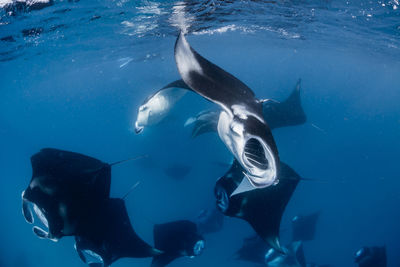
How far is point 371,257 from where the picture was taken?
754 cm

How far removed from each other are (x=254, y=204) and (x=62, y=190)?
3135mm

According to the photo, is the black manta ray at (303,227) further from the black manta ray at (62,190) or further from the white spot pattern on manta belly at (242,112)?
the white spot pattern on manta belly at (242,112)

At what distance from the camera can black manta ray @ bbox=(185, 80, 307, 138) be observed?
7.61 meters

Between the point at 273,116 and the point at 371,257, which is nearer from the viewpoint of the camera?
the point at 371,257

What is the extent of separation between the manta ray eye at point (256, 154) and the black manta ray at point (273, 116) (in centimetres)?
541

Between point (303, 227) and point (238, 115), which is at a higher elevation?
point (238, 115)

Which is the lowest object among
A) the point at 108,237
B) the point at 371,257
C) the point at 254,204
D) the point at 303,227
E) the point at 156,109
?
the point at 303,227

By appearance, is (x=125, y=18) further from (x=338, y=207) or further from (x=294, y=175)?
(x=338, y=207)

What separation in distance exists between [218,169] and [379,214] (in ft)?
64.7

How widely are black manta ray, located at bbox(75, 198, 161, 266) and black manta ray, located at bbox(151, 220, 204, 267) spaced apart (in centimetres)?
106

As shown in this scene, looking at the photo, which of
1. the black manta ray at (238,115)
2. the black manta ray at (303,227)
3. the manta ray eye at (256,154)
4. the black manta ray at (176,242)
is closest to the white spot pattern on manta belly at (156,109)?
the black manta ray at (176,242)

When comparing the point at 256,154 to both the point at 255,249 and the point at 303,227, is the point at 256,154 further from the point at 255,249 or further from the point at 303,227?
the point at 303,227

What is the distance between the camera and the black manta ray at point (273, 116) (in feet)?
25.0

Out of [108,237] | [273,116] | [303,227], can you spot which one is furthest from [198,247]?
[303,227]
